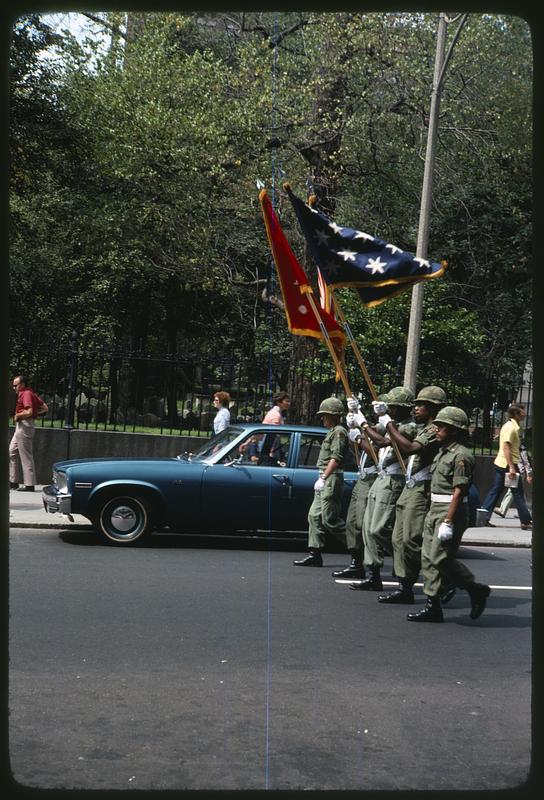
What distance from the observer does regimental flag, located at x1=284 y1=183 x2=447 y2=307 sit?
739cm

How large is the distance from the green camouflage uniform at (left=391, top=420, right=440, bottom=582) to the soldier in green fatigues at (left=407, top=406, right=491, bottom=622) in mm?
264

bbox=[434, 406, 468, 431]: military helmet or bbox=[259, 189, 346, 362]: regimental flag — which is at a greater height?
bbox=[259, 189, 346, 362]: regimental flag

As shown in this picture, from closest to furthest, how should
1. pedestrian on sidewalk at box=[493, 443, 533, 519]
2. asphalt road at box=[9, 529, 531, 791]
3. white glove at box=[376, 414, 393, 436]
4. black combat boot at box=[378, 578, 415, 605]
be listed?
asphalt road at box=[9, 529, 531, 791] → white glove at box=[376, 414, 393, 436] → black combat boot at box=[378, 578, 415, 605] → pedestrian on sidewalk at box=[493, 443, 533, 519]

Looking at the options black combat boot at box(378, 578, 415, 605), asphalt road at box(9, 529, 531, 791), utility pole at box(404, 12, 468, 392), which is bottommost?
asphalt road at box(9, 529, 531, 791)

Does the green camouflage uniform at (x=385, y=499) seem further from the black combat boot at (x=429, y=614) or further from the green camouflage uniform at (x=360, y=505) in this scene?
the black combat boot at (x=429, y=614)

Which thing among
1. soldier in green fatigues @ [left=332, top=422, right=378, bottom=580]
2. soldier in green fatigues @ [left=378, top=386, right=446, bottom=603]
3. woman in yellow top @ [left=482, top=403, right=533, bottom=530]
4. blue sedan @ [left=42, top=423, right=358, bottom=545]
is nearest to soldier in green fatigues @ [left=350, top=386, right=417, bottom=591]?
soldier in green fatigues @ [left=378, top=386, right=446, bottom=603]

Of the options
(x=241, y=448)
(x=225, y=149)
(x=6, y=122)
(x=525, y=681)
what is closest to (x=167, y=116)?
(x=225, y=149)

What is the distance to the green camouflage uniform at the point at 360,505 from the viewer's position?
382 inches

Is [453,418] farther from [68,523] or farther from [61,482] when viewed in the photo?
[68,523]

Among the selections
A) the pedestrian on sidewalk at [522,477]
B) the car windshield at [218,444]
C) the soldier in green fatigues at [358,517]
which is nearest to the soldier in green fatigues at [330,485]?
the soldier in green fatigues at [358,517]

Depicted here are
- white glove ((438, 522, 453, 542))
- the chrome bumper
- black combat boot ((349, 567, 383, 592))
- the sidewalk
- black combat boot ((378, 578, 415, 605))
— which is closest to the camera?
white glove ((438, 522, 453, 542))

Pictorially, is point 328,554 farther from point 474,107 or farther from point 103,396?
point 474,107

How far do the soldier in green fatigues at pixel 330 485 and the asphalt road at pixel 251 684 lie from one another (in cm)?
59

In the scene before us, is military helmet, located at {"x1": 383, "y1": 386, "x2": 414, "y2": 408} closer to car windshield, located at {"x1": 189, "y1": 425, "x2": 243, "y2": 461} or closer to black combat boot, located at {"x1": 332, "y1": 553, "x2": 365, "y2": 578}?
black combat boot, located at {"x1": 332, "y1": 553, "x2": 365, "y2": 578}
